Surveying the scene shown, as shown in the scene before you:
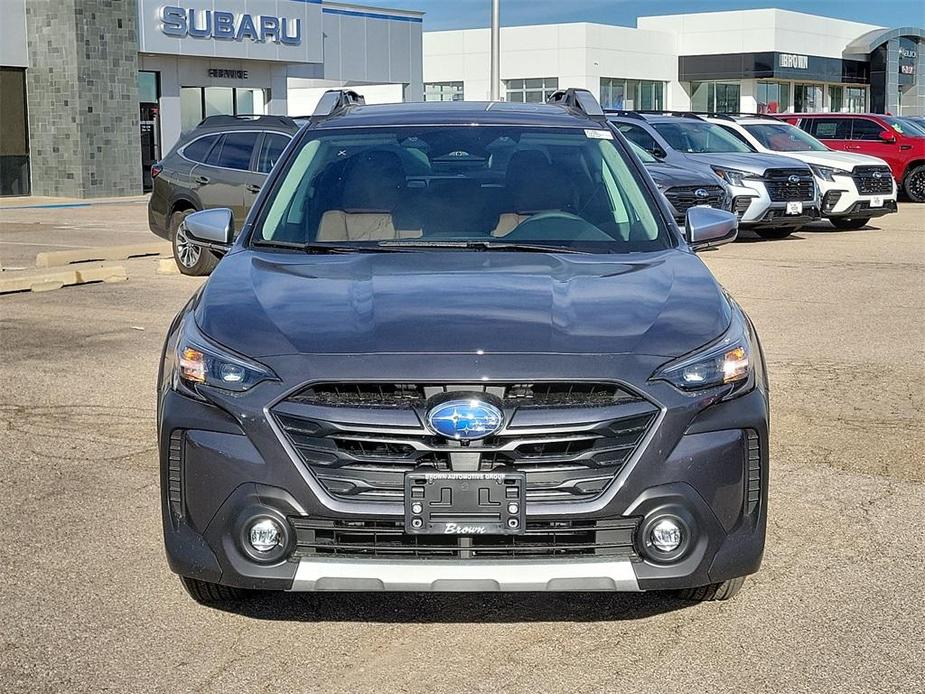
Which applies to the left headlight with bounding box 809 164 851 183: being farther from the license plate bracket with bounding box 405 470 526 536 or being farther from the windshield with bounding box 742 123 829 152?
the license plate bracket with bounding box 405 470 526 536

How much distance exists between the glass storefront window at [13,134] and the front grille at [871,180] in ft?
68.5

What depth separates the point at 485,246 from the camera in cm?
498

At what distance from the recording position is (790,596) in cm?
449

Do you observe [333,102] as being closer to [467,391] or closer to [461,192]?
[461,192]

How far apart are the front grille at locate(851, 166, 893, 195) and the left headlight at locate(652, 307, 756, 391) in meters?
17.1

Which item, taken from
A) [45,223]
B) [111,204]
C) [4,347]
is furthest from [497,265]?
[111,204]

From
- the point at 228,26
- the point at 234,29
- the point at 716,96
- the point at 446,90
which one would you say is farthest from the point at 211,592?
the point at 716,96

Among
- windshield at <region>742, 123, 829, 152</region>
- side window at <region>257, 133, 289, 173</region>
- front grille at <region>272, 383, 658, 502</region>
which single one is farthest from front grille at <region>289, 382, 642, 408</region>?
windshield at <region>742, 123, 829, 152</region>

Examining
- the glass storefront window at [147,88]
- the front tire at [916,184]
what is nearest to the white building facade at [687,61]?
the glass storefront window at [147,88]

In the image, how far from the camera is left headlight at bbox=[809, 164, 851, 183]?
66.1ft

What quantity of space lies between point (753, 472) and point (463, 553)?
2.92ft

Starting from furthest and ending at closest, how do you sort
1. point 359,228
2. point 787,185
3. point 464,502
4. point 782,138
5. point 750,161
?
point 782,138
point 750,161
point 787,185
point 359,228
point 464,502

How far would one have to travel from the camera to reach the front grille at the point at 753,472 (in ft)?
12.7

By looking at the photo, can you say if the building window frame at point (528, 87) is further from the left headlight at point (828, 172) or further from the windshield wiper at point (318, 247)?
the windshield wiper at point (318, 247)
